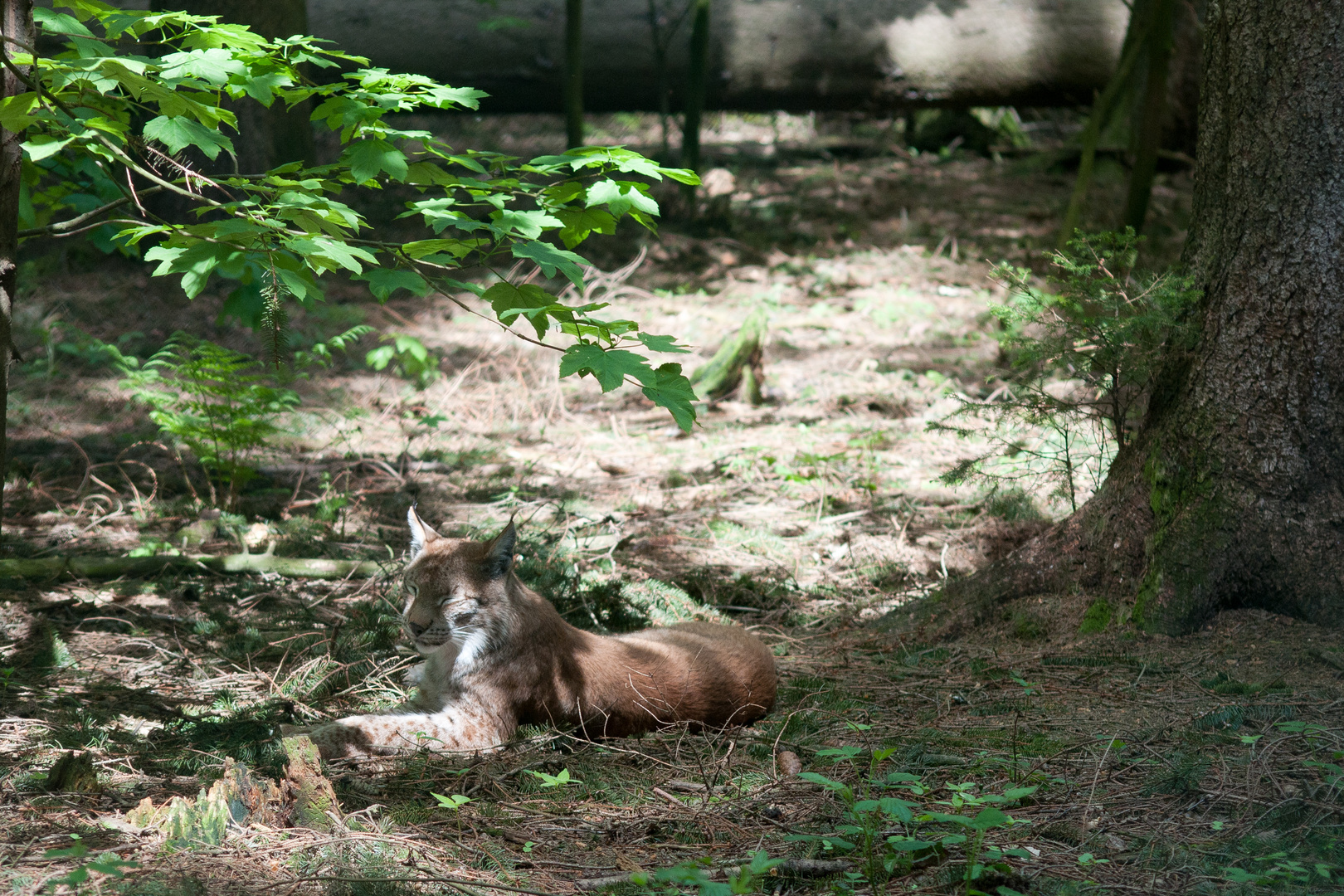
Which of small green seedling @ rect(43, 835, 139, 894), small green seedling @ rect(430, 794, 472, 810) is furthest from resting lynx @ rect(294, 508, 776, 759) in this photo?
small green seedling @ rect(43, 835, 139, 894)

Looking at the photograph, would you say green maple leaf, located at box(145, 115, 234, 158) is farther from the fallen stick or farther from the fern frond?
the fallen stick

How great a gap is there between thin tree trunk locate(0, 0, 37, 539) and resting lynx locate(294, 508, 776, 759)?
183cm

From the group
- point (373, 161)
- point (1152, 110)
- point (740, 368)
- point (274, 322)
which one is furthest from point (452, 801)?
point (1152, 110)

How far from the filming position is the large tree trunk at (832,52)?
12.5 meters

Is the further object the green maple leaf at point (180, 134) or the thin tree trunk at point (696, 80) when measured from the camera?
the thin tree trunk at point (696, 80)

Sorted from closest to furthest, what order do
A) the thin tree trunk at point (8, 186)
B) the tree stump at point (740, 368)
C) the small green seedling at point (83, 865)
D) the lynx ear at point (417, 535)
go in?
the small green seedling at point (83, 865) → the thin tree trunk at point (8, 186) → the lynx ear at point (417, 535) → the tree stump at point (740, 368)

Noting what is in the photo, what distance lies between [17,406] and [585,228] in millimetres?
6585

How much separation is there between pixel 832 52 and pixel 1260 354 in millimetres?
9847

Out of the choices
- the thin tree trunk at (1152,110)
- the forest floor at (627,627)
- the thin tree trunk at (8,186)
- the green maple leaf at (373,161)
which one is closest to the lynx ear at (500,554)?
the forest floor at (627,627)

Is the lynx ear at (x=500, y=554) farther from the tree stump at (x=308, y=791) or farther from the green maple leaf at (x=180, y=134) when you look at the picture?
the green maple leaf at (x=180, y=134)

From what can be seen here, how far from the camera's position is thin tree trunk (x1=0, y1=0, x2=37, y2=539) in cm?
358

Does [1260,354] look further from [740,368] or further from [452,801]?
[740,368]

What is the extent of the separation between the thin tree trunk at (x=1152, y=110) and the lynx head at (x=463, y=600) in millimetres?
7657

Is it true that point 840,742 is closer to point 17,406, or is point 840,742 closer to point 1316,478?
point 1316,478
